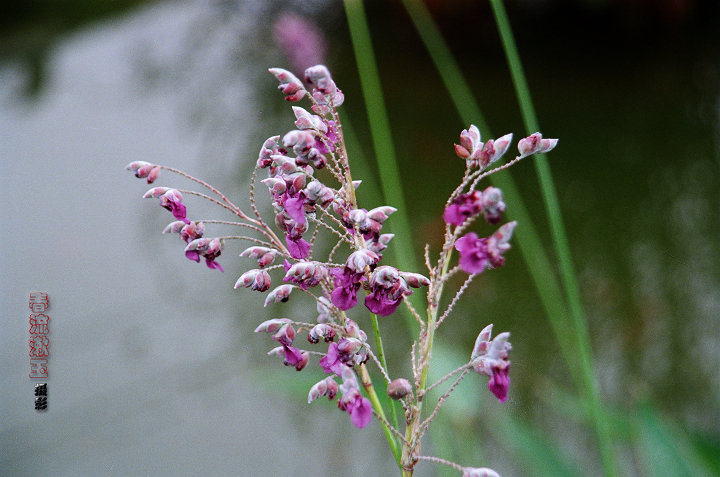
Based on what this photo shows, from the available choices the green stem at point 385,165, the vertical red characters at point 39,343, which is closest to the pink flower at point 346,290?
the green stem at point 385,165

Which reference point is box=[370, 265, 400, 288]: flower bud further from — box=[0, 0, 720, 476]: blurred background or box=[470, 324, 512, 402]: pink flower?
box=[0, 0, 720, 476]: blurred background

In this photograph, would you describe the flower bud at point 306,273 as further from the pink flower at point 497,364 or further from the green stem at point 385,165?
the green stem at point 385,165

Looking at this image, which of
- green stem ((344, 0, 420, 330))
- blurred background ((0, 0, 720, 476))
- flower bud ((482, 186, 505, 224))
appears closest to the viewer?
flower bud ((482, 186, 505, 224))

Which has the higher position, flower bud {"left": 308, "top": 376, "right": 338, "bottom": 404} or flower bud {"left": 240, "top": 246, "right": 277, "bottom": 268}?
flower bud {"left": 240, "top": 246, "right": 277, "bottom": 268}

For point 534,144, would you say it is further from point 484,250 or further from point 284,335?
point 284,335

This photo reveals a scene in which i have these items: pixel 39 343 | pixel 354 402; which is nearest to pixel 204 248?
pixel 354 402

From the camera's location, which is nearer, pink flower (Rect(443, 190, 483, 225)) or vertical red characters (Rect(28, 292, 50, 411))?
pink flower (Rect(443, 190, 483, 225))

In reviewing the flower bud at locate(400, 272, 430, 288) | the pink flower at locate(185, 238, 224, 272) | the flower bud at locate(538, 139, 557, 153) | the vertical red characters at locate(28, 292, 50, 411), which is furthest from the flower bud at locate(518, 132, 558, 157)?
the vertical red characters at locate(28, 292, 50, 411)

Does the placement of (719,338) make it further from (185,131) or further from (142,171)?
(185,131)

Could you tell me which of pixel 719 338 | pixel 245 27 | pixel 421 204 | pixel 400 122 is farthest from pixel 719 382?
pixel 245 27
